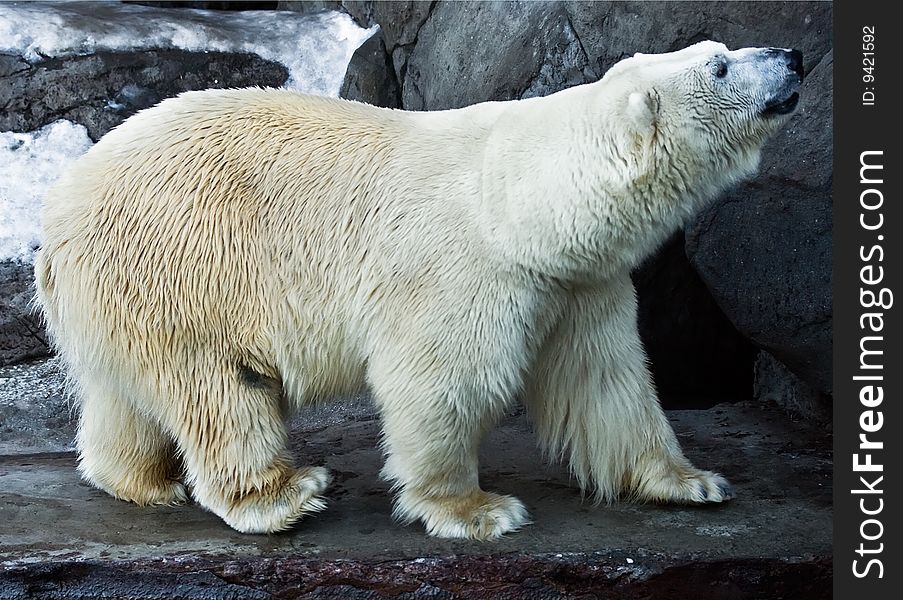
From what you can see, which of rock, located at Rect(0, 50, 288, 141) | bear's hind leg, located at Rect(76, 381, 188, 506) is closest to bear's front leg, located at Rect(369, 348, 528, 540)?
bear's hind leg, located at Rect(76, 381, 188, 506)

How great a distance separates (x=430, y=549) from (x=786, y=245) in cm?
164

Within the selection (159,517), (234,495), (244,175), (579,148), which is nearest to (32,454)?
(159,517)

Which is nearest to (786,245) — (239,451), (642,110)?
(642,110)

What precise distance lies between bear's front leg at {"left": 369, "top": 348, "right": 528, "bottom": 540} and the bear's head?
76cm

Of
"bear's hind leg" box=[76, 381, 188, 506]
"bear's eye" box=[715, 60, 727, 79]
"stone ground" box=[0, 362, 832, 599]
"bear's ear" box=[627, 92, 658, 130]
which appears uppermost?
"bear's eye" box=[715, 60, 727, 79]

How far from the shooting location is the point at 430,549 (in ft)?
9.68

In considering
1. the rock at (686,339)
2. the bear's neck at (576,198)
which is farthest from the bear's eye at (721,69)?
the rock at (686,339)

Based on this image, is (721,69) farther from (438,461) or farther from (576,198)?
(438,461)

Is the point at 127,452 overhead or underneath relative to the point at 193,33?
underneath

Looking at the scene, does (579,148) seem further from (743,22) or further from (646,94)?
(743,22)

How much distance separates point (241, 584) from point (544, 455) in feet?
4.08

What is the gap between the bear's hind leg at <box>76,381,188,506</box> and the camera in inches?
132

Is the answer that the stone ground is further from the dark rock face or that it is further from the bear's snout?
the bear's snout

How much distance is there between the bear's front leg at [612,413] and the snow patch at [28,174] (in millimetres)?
2764
